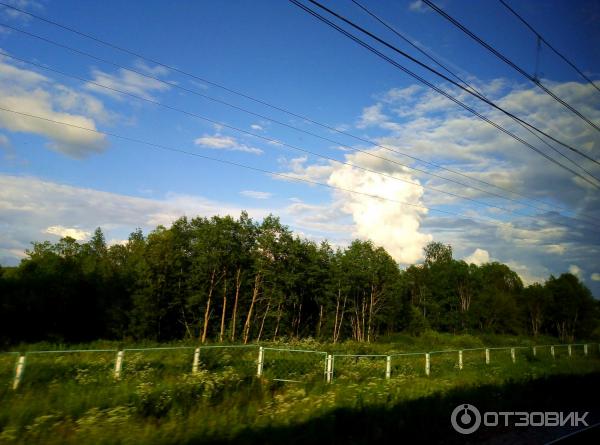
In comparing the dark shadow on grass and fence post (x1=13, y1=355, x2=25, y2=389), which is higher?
fence post (x1=13, y1=355, x2=25, y2=389)

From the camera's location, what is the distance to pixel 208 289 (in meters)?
54.9

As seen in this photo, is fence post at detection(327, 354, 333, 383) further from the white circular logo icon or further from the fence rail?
the white circular logo icon

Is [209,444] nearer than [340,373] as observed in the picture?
Yes

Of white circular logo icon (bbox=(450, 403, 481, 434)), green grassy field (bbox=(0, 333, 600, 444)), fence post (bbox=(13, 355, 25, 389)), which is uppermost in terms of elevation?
fence post (bbox=(13, 355, 25, 389))

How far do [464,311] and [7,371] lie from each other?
9162 centimetres

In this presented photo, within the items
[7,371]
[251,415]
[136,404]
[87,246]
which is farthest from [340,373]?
[87,246]

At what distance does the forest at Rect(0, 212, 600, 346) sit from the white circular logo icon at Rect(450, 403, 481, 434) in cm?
4049

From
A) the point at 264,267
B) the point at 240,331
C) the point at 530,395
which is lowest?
the point at 240,331

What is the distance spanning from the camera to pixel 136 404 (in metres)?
8.80

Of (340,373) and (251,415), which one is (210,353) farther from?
(251,415)

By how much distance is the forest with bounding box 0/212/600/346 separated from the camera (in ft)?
170

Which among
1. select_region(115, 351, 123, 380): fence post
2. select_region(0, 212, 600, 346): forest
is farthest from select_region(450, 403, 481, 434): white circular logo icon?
select_region(0, 212, 600, 346): forest

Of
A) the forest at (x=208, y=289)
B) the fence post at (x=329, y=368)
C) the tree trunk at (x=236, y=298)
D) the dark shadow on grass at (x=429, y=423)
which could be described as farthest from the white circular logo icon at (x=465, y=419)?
the tree trunk at (x=236, y=298)

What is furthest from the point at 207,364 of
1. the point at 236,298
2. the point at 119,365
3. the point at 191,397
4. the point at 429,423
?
the point at 236,298
